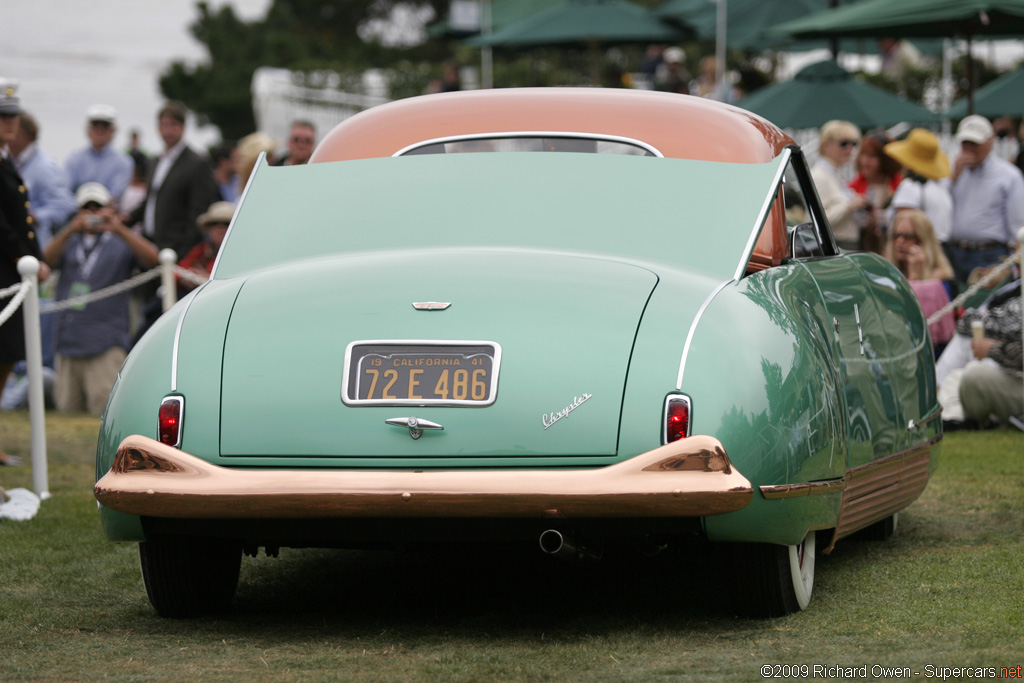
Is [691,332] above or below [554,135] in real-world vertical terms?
below

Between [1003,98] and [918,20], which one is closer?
[918,20]

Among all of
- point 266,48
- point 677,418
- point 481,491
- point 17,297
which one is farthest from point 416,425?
point 266,48

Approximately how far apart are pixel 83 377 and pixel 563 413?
8791mm

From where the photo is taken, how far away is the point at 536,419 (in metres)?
3.71

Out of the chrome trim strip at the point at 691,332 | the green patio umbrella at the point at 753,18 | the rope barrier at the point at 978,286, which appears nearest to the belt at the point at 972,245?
the rope barrier at the point at 978,286

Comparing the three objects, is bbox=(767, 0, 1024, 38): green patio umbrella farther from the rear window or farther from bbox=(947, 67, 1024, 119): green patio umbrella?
the rear window

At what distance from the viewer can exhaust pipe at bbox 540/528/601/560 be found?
3.77m

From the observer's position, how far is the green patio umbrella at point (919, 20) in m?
11.9

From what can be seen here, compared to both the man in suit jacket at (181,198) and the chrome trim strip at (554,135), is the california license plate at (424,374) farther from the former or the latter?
the man in suit jacket at (181,198)

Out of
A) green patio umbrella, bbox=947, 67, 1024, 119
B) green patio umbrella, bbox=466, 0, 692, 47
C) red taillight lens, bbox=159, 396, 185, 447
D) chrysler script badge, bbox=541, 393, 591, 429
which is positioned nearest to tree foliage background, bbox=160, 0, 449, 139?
green patio umbrella, bbox=466, 0, 692, 47

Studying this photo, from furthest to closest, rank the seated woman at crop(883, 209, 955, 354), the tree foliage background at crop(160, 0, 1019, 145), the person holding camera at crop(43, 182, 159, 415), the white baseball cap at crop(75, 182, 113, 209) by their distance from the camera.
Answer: the tree foliage background at crop(160, 0, 1019, 145), the person holding camera at crop(43, 182, 159, 415), the white baseball cap at crop(75, 182, 113, 209), the seated woman at crop(883, 209, 955, 354)

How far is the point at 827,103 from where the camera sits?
13.8 metres

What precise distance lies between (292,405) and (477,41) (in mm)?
15417

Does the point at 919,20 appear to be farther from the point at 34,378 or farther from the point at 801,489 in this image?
the point at 801,489
